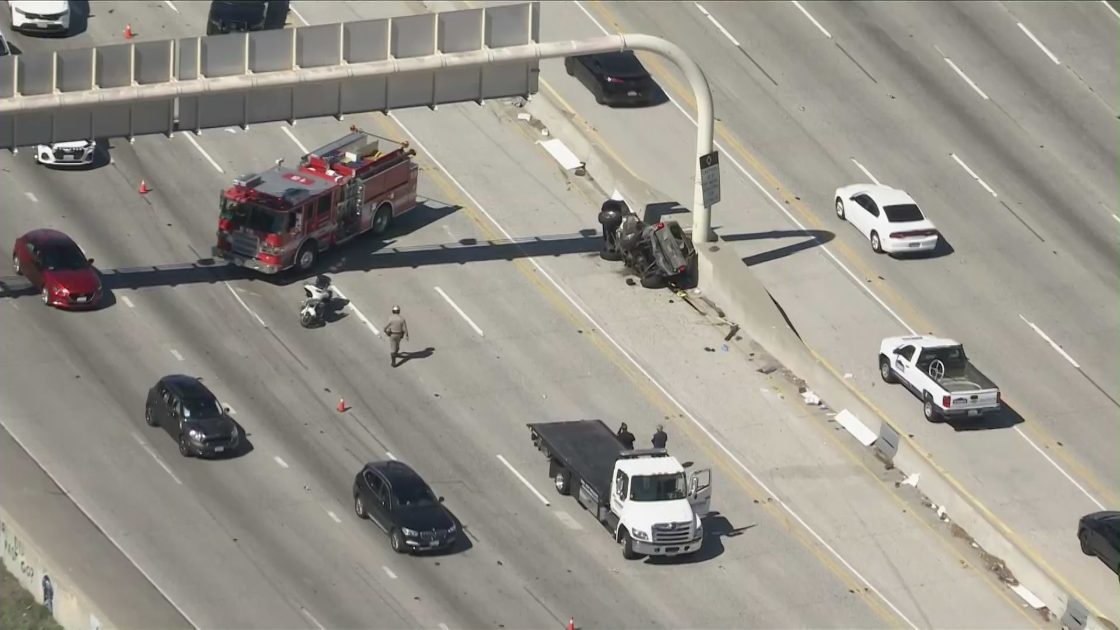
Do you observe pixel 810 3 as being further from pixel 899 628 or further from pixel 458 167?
pixel 899 628

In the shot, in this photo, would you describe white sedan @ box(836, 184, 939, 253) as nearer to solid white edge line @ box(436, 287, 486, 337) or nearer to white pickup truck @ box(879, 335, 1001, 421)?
white pickup truck @ box(879, 335, 1001, 421)

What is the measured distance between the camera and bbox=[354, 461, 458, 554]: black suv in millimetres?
45500

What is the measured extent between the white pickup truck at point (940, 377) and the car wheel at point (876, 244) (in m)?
6.56

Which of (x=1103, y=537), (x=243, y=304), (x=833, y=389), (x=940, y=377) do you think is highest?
(x=940, y=377)

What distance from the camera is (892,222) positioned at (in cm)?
5991

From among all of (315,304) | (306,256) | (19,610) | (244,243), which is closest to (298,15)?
(306,256)

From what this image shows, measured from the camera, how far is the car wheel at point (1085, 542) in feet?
161

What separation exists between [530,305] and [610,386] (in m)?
4.61

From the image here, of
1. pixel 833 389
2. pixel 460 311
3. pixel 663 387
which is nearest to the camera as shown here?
pixel 833 389

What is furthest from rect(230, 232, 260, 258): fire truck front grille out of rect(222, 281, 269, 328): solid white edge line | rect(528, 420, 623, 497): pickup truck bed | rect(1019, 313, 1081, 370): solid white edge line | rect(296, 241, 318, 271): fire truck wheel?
rect(1019, 313, 1081, 370): solid white edge line

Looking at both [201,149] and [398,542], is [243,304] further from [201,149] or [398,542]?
[398,542]

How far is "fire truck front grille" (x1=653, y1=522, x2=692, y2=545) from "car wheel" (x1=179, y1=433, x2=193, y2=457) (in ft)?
39.5

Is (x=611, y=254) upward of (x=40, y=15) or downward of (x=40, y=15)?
upward

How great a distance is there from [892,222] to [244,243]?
2002 cm
